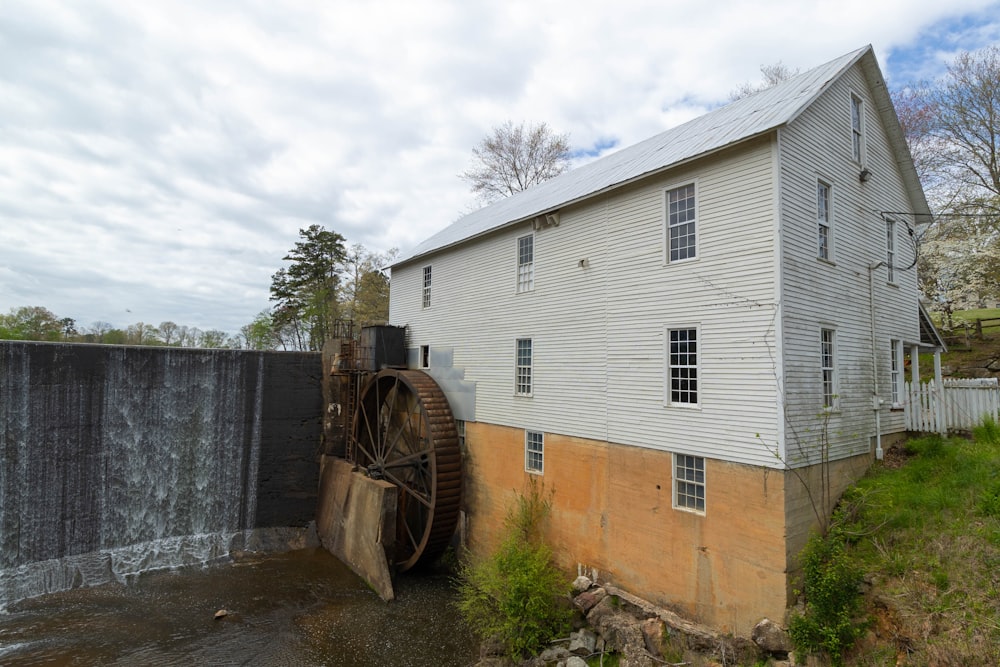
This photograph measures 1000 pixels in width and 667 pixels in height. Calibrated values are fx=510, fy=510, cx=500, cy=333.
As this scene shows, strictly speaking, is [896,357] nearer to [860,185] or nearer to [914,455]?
[914,455]

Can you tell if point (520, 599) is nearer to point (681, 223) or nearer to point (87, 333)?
point (681, 223)

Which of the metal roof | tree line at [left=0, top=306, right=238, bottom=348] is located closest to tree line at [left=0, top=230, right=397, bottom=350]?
tree line at [left=0, top=306, right=238, bottom=348]

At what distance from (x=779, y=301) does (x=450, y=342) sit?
31.2 ft

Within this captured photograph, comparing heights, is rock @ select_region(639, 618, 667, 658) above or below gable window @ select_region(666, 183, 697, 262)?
below

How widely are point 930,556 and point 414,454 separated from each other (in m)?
10.8

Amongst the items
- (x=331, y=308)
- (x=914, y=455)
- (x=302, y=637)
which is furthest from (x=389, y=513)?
(x=331, y=308)

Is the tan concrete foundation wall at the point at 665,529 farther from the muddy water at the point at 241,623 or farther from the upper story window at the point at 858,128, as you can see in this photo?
the upper story window at the point at 858,128

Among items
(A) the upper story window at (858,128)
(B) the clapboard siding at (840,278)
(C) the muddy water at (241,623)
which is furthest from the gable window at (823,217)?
(C) the muddy water at (241,623)

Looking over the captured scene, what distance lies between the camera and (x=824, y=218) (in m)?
9.08

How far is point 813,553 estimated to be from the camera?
7.16 metres

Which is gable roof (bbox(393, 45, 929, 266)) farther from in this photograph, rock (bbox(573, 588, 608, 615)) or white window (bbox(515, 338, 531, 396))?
rock (bbox(573, 588, 608, 615))

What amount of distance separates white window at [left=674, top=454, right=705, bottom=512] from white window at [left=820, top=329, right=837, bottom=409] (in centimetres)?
238

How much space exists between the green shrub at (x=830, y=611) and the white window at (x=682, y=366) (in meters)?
2.88

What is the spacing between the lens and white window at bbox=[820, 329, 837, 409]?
8.63 meters
